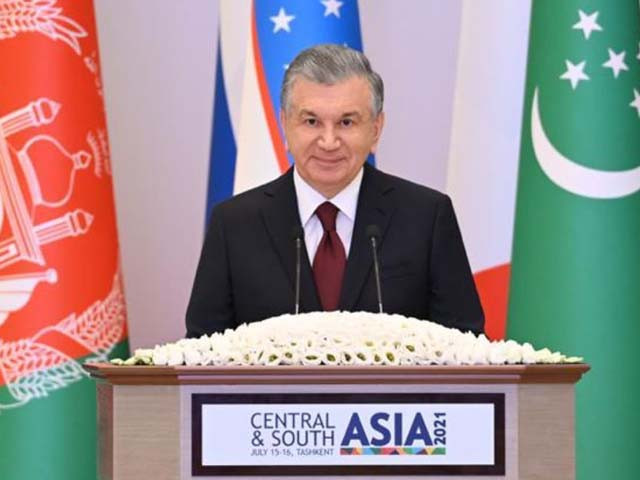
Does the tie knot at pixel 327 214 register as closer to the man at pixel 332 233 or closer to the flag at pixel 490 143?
the man at pixel 332 233

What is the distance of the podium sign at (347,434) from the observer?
1896 mm

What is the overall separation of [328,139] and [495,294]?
2.02 m

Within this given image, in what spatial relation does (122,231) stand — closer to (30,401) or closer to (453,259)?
(30,401)

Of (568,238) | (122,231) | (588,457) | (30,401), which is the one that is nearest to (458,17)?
(568,238)

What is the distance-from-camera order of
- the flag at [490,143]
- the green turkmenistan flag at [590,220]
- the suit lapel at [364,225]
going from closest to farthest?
the suit lapel at [364,225] < the green turkmenistan flag at [590,220] < the flag at [490,143]

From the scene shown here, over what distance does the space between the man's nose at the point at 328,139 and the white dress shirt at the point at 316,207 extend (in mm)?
129

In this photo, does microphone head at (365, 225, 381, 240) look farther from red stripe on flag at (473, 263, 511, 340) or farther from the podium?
red stripe on flag at (473, 263, 511, 340)

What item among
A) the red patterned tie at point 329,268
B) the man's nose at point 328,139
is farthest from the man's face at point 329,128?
the red patterned tie at point 329,268

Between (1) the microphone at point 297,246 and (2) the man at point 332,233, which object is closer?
(1) the microphone at point 297,246

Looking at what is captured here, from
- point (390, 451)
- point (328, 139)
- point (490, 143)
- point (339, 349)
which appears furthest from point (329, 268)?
point (490, 143)

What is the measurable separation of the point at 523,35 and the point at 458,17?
659mm

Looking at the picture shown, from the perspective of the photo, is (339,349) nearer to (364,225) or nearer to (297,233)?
(297,233)

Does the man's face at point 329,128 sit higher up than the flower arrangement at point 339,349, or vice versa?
the man's face at point 329,128

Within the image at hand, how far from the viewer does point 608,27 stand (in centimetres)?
431
